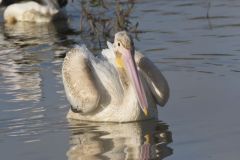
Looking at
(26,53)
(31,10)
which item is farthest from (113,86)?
(31,10)

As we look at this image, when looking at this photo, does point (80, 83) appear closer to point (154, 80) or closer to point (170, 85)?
point (154, 80)

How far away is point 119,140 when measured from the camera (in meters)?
8.29

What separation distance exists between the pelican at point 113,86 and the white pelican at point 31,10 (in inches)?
282

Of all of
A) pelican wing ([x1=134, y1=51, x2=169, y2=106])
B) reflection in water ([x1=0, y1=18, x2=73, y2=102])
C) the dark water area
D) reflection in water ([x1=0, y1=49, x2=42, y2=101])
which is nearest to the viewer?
the dark water area

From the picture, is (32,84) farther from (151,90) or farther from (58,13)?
(58,13)

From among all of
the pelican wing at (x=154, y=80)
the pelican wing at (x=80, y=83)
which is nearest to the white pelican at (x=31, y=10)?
the pelican wing at (x=80, y=83)

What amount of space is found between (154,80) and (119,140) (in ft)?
3.02

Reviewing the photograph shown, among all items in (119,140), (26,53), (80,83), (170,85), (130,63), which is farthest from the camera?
(26,53)

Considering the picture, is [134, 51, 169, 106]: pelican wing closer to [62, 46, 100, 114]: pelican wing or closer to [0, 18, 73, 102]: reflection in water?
[62, 46, 100, 114]: pelican wing

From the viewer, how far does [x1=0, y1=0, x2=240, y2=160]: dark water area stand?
8.01m

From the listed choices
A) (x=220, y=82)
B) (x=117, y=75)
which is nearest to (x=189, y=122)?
(x=117, y=75)

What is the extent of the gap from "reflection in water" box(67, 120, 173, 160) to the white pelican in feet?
24.2

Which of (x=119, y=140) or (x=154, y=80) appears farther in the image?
(x=154, y=80)

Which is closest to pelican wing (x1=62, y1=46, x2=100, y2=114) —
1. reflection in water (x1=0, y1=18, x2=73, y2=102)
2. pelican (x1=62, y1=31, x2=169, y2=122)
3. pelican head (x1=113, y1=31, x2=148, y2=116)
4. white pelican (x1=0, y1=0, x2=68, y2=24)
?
pelican (x1=62, y1=31, x2=169, y2=122)
